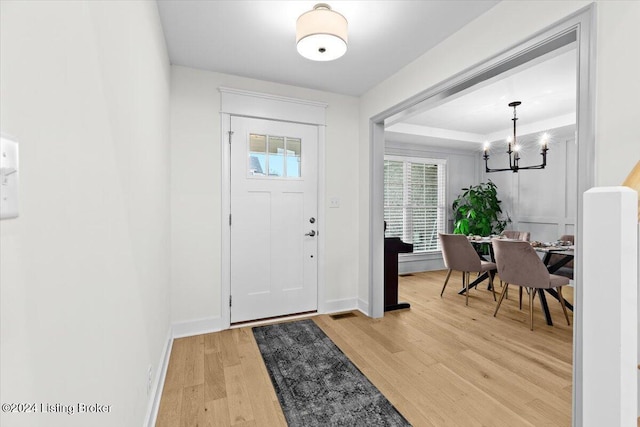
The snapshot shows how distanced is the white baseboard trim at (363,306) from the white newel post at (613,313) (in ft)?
9.44

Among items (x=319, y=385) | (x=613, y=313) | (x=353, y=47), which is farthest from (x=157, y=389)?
(x=353, y=47)

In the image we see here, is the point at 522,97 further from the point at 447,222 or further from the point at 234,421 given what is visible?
the point at 234,421

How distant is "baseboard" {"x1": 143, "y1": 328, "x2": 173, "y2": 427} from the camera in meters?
1.63

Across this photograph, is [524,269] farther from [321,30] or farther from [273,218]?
[321,30]

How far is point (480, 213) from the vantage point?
5648 mm

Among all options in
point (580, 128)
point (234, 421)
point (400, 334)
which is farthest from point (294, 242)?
point (580, 128)

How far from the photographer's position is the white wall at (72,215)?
1.68 ft

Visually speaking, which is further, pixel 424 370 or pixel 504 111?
pixel 504 111

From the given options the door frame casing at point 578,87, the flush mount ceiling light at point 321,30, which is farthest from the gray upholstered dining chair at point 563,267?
the flush mount ceiling light at point 321,30

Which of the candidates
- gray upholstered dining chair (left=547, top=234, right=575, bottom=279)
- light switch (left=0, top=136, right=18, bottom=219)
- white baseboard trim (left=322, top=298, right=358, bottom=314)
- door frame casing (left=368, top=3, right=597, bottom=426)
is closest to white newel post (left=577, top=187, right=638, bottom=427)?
door frame casing (left=368, top=3, right=597, bottom=426)

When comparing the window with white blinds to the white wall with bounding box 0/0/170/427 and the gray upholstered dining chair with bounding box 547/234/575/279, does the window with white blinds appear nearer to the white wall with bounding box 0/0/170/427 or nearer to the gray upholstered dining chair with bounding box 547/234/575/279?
the gray upholstered dining chair with bounding box 547/234/575/279

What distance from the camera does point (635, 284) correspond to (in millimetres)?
644

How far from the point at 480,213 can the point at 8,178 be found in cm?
624

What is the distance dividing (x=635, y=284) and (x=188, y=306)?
310 centimetres
